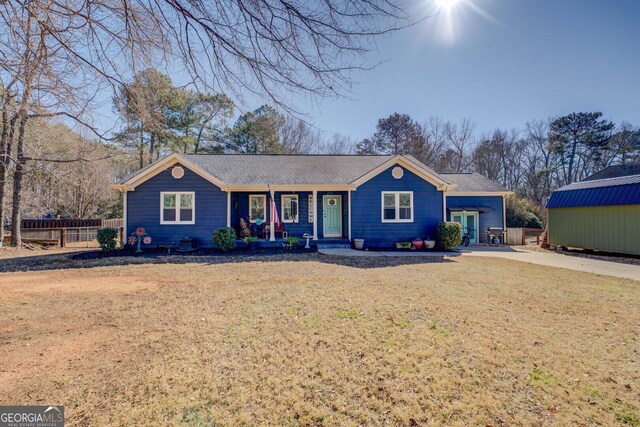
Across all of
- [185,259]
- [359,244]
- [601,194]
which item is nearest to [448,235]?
[359,244]

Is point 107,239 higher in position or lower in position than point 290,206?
lower

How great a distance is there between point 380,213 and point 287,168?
5.50m

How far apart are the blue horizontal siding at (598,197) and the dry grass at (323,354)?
909 centimetres

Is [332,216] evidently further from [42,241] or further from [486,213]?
[42,241]

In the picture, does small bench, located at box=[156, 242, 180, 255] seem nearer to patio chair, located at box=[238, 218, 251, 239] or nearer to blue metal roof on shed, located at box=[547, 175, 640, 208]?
patio chair, located at box=[238, 218, 251, 239]

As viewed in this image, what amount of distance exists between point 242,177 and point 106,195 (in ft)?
47.3

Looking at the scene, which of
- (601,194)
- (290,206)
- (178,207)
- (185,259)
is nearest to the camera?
(185,259)

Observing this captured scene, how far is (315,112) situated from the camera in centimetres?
332

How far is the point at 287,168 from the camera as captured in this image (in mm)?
16109

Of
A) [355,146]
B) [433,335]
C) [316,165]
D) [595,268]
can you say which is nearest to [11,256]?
[316,165]

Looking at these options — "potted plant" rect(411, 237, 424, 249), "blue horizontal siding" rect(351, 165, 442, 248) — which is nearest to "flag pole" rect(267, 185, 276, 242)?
"blue horizontal siding" rect(351, 165, 442, 248)

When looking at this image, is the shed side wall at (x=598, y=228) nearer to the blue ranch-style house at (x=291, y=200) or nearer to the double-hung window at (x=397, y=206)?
the blue ranch-style house at (x=291, y=200)

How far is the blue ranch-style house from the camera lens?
43.6 feet

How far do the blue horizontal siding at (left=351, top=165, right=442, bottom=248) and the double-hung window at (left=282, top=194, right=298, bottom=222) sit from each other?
287 centimetres
